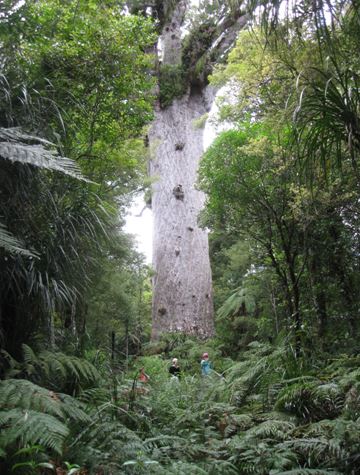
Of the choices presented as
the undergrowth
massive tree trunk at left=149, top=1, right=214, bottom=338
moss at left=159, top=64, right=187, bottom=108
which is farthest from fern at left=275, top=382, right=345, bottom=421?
moss at left=159, top=64, right=187, bottom=108

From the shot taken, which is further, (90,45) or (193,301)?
(193,301)

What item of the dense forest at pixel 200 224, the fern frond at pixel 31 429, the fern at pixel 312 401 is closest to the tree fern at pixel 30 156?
the dense forest at pixel 200 224

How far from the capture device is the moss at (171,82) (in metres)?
11.1

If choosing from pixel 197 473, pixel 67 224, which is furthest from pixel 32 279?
pixel 197 473

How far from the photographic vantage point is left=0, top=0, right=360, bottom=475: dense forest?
239cm

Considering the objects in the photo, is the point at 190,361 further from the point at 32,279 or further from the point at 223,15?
the point at 223,15

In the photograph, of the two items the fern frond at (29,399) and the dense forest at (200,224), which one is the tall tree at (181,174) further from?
the fern frond at (29,399)

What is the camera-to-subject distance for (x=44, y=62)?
173 inches

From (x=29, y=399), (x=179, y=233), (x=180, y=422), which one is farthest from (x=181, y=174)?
(x=29, y=399)

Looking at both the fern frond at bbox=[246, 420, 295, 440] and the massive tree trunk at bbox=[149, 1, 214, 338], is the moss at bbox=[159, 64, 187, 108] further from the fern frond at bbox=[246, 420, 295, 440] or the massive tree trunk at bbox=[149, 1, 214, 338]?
the fern frond at bbox=[246, 420, 295, 440]

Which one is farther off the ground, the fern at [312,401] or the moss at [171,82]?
the moss at [171,82]

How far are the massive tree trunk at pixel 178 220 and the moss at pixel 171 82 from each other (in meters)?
0.20

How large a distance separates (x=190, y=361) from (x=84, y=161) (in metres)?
4.49

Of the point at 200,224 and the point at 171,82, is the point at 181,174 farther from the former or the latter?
the point at 200,224
